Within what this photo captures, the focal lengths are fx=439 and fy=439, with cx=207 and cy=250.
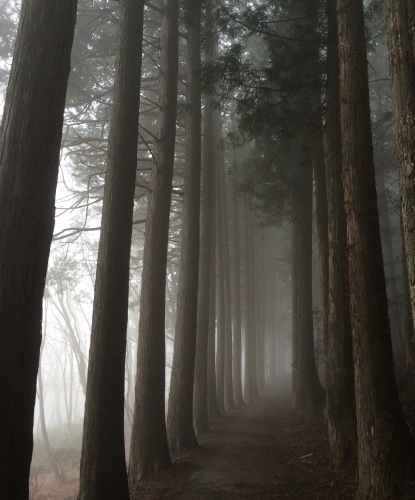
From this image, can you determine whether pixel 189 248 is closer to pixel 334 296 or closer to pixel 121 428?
pixel 334 296

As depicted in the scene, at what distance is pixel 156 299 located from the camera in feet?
27.6

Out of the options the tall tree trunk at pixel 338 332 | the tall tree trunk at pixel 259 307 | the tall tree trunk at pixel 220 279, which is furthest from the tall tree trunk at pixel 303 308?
the tall tree trunk at pixel 259 307

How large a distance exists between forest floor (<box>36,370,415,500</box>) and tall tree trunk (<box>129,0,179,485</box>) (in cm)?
53

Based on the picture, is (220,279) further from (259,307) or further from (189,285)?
(259,307)

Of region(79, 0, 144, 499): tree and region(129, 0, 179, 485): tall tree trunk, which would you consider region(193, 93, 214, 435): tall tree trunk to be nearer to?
region(129, 0, 179, 485): tall tree trunk

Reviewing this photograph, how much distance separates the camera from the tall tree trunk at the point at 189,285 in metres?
9.52

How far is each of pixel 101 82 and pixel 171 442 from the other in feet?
Result: 30.9

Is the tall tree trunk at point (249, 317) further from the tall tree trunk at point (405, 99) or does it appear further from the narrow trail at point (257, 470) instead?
the tall tree trunk at point (405, 99)

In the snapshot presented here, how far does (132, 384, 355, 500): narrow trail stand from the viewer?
6328 mm

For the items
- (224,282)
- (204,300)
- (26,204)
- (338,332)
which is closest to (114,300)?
(26,204)

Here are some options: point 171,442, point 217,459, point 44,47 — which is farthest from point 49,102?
point 171,442

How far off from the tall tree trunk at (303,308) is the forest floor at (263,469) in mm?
611

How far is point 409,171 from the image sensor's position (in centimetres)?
392

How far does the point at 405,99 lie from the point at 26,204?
3.48 m
